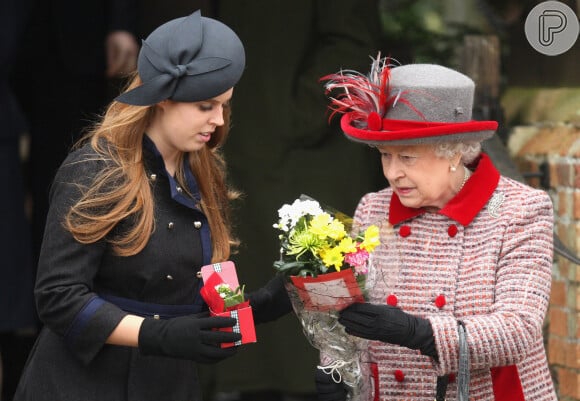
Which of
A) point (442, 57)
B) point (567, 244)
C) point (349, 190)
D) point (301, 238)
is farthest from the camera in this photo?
point (349, 190)

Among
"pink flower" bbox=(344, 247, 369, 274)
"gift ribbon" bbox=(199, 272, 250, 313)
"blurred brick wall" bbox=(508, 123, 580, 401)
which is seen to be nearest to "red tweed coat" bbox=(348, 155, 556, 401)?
"pink flower" bbox=(344, 247, 369, 274)

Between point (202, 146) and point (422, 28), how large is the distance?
1703 mm

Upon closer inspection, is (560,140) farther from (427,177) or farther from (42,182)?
(42,182)

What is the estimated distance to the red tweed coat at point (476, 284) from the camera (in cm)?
292

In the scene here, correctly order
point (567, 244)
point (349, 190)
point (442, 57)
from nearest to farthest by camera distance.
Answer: point (567, 244) < point (442, 57) < point (349, 190)

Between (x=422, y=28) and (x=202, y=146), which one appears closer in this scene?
(x=202, y=146)

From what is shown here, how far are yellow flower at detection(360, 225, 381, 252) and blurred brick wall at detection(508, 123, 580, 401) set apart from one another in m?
1.40

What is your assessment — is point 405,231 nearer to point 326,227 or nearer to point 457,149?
point 457,149

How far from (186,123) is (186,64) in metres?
0.15

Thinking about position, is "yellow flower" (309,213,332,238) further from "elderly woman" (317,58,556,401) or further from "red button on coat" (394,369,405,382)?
"red button on coat" (394,369,405,382)

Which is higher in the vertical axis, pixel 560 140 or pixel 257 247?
pixel 560 140

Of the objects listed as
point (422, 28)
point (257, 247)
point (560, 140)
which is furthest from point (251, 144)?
point (560, 140)

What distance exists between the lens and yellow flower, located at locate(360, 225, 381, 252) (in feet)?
9.34

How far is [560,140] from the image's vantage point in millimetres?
4078
